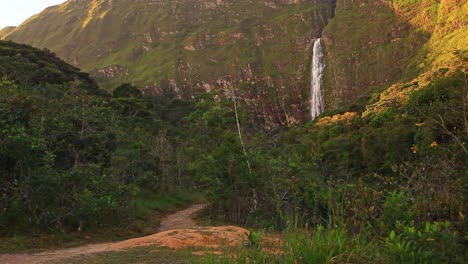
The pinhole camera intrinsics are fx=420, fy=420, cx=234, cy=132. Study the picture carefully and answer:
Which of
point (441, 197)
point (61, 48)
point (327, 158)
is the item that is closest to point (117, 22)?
point (61, 48)

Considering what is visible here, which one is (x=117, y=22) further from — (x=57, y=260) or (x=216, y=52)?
(x=57, y=260)

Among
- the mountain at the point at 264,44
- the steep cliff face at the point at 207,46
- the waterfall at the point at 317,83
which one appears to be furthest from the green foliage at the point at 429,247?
the waterfall at the point at 317,83

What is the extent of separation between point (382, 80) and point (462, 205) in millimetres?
75349

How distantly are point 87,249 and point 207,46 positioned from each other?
93.4m

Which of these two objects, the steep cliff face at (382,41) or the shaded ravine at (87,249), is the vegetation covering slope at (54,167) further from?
the steep cliff face at (382,41)

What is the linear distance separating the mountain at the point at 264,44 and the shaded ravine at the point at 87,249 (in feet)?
124

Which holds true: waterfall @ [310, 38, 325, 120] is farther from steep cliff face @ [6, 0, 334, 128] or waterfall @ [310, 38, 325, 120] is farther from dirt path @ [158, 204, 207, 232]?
dirt path @ [158, 204, 207, 232]

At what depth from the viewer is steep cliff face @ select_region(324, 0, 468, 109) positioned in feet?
226

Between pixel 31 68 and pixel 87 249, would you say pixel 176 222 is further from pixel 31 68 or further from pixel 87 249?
pixel 31 68

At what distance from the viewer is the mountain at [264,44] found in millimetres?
74312

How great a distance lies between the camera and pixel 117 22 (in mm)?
123062

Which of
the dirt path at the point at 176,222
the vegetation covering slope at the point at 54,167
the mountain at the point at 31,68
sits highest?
the mountain at the point at 31,68

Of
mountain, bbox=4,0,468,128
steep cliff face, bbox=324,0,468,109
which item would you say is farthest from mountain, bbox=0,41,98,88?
steep cliff face, bbox=324,0,468,109

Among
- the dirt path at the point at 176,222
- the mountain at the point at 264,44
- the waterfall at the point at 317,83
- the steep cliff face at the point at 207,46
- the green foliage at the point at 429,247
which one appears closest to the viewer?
the green foliage at the point at 429,247
